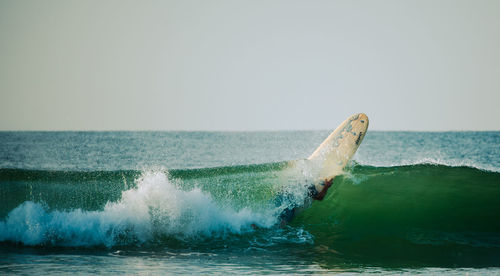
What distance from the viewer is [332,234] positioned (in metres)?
9.35

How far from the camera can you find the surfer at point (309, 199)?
32.2 ft

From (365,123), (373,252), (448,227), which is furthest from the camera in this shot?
(365,123)

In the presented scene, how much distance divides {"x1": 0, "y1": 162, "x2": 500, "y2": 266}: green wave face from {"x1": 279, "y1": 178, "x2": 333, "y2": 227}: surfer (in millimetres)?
112

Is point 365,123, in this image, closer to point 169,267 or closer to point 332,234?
point 332,234

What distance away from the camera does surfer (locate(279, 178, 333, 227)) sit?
9820mm

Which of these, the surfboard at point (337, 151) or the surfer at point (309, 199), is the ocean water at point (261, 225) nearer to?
the surfer at point (309, 199)

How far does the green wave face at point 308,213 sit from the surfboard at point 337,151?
307mm

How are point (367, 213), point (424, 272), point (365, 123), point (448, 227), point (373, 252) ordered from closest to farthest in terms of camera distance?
point (424, 272) → point (373, 252) → point (448, 227) → point (367, 213) → point (365, 123)

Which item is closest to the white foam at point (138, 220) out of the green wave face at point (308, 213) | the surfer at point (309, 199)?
the green wave face at point (308, 213)

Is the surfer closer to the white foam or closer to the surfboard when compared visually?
the surfboard

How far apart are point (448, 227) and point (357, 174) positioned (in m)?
2.59

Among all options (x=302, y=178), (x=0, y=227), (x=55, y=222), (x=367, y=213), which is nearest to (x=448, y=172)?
(x=367, y=213)

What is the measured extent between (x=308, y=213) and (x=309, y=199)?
0.38m

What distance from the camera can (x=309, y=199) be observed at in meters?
10.4
